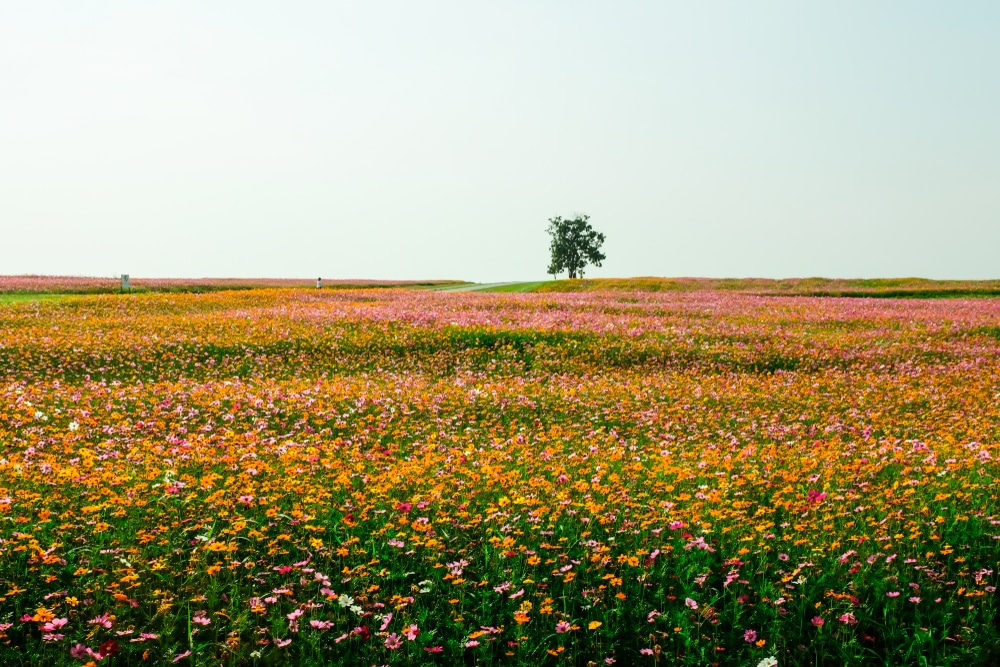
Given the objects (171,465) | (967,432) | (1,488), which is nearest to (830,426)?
(967,432)

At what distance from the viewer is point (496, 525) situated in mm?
8055

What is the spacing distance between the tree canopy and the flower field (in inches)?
3457

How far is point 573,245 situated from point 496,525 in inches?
3891

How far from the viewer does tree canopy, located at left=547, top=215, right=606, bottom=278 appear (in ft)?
343

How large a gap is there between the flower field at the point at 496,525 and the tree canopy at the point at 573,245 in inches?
3457

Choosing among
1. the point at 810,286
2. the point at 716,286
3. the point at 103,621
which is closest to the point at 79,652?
the point at 103,621

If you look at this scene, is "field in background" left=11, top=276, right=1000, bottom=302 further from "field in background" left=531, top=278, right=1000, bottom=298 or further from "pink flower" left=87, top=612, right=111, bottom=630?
"pink flower" left=87, top=612, right=111, bottom=630

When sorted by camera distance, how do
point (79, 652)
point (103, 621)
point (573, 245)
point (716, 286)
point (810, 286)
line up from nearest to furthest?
point (79, 652), point (103, 621), point (810, 286), point (716, 286), point (573, 245)

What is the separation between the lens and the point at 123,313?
110ft

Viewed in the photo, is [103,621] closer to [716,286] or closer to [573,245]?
[716,286]

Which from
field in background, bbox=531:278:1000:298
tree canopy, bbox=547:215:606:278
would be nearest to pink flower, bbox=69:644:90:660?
field in background, bbox=531:278:1000:298

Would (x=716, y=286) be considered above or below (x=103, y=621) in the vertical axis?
above

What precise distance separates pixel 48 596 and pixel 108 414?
906 cm

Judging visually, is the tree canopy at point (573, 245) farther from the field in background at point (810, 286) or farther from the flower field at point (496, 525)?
the flower field at point (496, 525)
